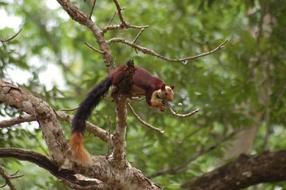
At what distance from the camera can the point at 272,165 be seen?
4.87 meters

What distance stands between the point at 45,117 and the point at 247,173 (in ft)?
7.55

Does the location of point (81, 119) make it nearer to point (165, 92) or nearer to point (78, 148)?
point (78, 148)

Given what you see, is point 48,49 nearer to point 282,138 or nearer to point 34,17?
point 34,17

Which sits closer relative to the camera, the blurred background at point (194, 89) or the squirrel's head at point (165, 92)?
the squirrel's head at point (165, 92)

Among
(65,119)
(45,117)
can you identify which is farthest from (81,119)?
(65,119)

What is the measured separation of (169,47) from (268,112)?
1200mm

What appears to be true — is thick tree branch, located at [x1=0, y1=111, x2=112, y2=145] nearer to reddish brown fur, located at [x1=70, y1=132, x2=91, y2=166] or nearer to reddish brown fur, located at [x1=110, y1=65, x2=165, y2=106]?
reddish brown fur, located at [x1=70, y1=132, x2=91, y2=166]

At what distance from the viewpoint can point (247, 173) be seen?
493cm

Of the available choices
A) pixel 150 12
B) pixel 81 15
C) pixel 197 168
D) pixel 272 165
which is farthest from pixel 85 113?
pixel 150 12

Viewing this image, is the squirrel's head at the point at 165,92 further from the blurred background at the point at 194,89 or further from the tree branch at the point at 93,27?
the blurred background at the point at 194,89

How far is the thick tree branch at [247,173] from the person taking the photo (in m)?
4.87

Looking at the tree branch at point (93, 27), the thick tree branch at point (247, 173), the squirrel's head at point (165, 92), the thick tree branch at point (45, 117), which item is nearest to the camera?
the squirrel's head at point (165, 92)

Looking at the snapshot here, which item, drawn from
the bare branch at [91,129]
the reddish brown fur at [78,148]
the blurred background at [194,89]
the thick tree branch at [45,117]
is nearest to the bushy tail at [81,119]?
the reddish brown fur at [78,148]

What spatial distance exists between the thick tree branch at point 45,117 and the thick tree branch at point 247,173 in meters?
2.11
